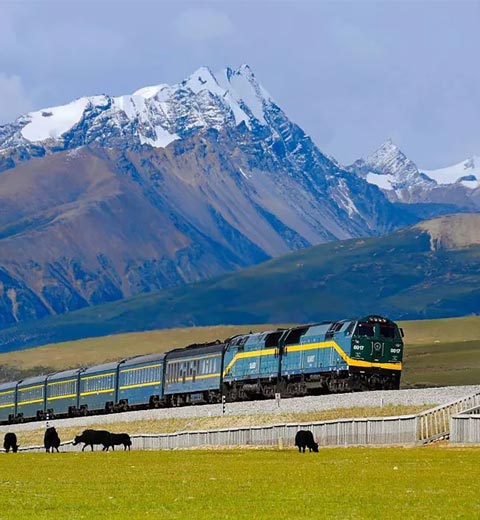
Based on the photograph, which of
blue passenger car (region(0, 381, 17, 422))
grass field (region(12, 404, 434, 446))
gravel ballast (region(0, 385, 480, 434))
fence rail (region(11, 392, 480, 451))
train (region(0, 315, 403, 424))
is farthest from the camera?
blue passenger car (region(0, 381, 17, 422))

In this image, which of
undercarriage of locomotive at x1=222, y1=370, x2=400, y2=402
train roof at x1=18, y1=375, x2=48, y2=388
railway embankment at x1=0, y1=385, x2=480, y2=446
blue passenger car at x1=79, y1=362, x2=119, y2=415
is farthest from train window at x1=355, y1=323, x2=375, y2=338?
train roof at x1=18, y1=375, x2=48, y2=388

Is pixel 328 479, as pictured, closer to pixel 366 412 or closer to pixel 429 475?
pixel 429 475

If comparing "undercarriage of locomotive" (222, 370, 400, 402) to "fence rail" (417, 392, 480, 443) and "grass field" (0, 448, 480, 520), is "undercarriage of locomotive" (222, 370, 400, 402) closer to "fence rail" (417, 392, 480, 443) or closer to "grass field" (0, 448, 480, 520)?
"fence rail" (417, 392, 480, 443)

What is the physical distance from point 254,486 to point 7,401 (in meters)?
97.1

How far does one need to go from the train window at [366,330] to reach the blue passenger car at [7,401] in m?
58.1

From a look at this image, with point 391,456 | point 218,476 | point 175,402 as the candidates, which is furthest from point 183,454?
point 175,402

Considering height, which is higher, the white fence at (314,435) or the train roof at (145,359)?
the train roof at (145,359)

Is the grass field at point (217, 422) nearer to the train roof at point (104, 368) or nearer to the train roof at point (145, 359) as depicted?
the train roof at point (104, 368)

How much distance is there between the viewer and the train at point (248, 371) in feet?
269

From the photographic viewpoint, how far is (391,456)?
5178 centimetres

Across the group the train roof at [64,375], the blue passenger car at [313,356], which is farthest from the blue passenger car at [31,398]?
the blue passenger car at [313,356]

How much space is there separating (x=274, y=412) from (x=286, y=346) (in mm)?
10401

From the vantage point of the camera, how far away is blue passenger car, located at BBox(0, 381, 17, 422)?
13162cm

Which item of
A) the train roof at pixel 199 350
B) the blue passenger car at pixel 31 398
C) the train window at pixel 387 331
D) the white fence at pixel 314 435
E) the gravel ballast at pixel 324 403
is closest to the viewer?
the white fence at pixel 314 435
